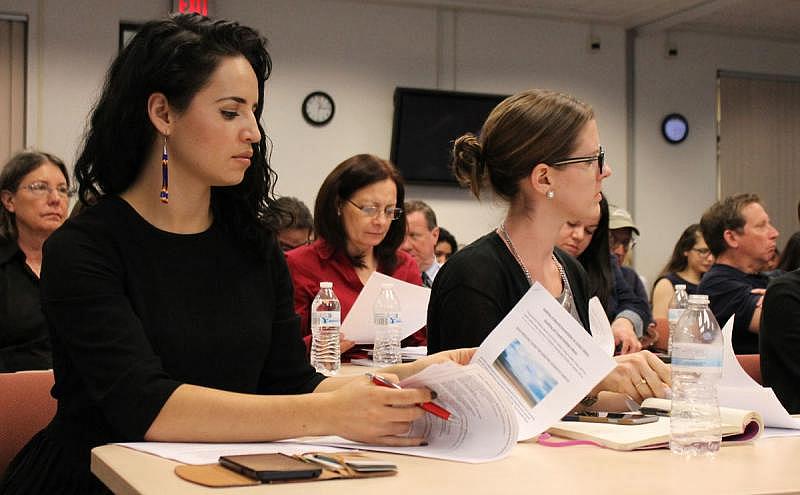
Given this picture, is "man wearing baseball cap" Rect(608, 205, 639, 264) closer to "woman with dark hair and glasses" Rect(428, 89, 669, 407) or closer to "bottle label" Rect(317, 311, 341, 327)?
"bottle label" Rect(317, 311, 341, 327)

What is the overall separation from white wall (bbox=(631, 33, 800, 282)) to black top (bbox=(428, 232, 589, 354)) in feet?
23.9

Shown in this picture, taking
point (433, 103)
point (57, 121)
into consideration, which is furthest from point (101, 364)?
point (433, 103)

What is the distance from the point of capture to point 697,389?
5.89 feet

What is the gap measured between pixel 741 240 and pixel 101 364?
4388 mm

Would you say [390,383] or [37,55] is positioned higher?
[37,55]

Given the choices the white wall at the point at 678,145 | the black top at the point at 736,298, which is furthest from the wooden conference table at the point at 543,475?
the white wall at the point at 678,145

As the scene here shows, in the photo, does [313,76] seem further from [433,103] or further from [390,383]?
[390,383]

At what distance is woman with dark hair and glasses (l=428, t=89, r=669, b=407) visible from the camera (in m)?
2.41

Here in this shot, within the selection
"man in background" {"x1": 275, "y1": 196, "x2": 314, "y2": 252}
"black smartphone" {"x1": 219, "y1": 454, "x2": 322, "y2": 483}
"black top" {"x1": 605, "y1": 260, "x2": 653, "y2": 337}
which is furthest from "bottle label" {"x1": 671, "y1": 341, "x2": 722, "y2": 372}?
"man in background" {"x1": 275, "y1": 196, "x2": 314, "y2": 252}

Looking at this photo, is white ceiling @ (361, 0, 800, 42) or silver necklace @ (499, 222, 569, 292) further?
white ceiling @ (361, 0, 800, 42)

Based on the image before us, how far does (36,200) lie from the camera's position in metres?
4.25

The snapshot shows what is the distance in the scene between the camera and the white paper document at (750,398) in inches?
77.9

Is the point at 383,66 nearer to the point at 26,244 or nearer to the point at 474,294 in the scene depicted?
the point at 26,244

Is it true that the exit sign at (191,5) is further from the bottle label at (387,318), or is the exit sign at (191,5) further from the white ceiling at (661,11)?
the bottle label at (387,318)
